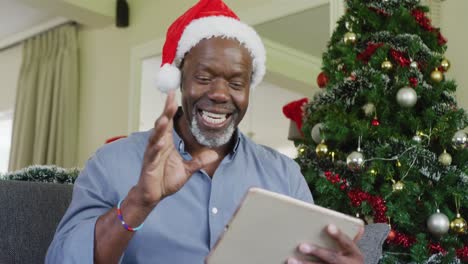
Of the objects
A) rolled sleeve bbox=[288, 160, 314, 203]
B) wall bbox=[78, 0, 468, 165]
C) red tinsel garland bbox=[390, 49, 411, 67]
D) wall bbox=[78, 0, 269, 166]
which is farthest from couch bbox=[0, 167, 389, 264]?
wall bbox=[78, 0, 269, 166]

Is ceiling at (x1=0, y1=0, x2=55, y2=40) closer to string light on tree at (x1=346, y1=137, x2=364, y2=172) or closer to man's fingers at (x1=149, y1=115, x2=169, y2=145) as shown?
string light on tree at (x1=346, y1=137, x2=364, y2=172)

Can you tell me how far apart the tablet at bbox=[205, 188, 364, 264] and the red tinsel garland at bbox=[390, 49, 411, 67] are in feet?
3.62

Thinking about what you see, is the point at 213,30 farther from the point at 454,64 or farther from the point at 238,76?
the point at 454,64

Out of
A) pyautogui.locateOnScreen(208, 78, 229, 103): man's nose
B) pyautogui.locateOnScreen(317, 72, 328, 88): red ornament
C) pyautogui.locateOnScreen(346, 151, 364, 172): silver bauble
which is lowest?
pyautogui.locateOnScreen(346, 151, 364, 172): silver bauble

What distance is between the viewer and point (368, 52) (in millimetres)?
1928

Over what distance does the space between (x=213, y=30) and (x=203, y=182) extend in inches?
14.3

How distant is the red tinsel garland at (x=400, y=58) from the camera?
1878 millimetres

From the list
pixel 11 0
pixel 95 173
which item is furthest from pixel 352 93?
pixel 11 0

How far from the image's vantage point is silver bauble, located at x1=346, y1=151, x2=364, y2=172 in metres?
1.78

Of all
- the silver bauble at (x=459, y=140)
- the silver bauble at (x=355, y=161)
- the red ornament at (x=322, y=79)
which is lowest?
the silver bauble at (x=355, y=161)

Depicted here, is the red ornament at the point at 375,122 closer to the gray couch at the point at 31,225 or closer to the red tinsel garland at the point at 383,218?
→ the red tinsel garland at the point at 383,218

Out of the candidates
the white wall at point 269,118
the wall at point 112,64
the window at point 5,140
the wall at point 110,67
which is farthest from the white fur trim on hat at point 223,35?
the window at point 5,140

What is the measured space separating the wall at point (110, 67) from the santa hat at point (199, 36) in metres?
2.14

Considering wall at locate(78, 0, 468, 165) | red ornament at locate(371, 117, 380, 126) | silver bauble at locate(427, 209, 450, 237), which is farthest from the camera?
wall at locate(78, 0, 468, 165)
